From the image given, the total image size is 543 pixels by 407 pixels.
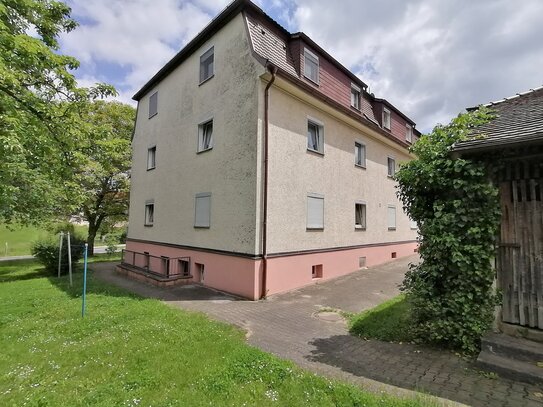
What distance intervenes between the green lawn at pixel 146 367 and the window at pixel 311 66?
961 centimetres

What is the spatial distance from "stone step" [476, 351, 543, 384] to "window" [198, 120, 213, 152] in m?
10.4

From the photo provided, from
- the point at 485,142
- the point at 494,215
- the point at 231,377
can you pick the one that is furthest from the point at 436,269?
the point at 231,377

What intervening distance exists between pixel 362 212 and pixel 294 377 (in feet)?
37.8

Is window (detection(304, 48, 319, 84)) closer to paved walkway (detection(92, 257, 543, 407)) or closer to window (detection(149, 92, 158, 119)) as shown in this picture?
paved walkway (detection(92, 257, 543, 407))

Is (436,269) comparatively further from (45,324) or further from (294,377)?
(45,324)

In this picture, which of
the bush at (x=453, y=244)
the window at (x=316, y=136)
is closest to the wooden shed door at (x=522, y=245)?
the bush at (x=453, y=244)

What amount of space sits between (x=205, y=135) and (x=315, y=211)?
17.5 feet

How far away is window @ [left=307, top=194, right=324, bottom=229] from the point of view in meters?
11.3

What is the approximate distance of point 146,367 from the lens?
447 centimetres

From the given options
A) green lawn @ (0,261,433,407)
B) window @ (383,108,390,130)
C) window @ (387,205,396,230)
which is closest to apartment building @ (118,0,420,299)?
window @ (387,205,396,230)

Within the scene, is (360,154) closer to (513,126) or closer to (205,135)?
(205,135)

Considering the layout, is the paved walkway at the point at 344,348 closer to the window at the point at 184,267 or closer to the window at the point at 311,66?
the window at the point at 184,267

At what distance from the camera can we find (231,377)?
13.5 feet

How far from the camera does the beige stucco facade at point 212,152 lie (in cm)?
985
